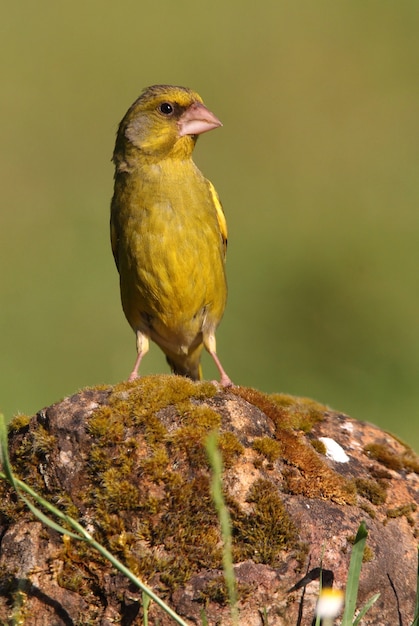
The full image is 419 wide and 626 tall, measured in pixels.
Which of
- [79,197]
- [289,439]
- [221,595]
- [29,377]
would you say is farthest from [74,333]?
[221,595]

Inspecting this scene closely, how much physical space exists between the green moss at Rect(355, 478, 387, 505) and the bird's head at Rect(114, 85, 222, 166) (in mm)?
2438

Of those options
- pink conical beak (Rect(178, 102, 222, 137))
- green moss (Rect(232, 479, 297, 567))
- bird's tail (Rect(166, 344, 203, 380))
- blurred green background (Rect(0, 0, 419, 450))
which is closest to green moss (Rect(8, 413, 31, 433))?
green moss (Rect(232, 479, 297, 567))

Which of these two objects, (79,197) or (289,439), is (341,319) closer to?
(79,197)

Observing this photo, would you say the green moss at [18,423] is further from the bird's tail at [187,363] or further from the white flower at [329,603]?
the bird's tail at [187,363]

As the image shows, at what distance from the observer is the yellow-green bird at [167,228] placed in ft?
20.4

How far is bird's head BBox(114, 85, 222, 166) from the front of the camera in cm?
653

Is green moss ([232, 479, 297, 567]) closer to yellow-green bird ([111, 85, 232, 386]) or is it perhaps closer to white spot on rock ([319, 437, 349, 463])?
white spot on rock ([319, 437, 349, 463])

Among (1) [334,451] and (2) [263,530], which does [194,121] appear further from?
(2) [263,530]

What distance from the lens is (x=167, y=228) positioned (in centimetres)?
624

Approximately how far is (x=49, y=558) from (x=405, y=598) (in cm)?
143

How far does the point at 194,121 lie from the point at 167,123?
165 millimetres

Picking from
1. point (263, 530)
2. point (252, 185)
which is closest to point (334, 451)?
point (263, 530)

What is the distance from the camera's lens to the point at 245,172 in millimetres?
13586

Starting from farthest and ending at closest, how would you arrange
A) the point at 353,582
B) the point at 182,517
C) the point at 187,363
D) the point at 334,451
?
the point at 187,363
the point at 334,451
the point at 182,517
the point at 353,582
